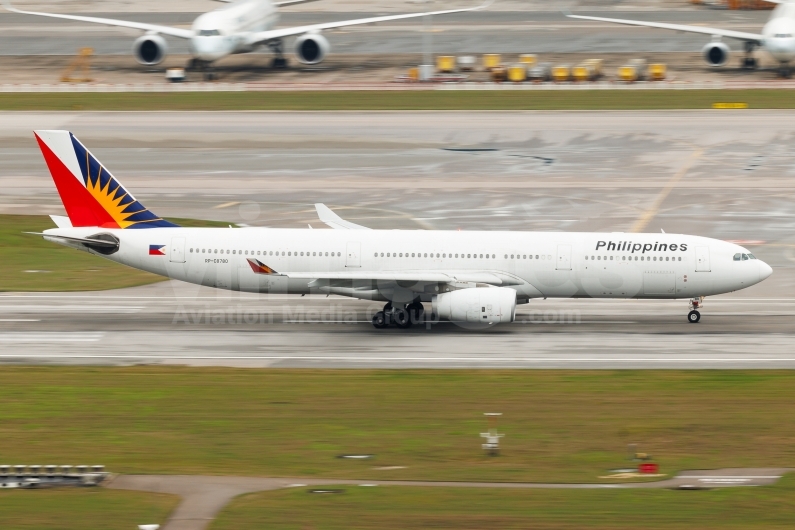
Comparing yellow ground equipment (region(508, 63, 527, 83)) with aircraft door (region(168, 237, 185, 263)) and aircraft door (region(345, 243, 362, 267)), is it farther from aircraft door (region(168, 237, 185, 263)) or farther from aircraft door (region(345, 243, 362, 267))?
aircraft door (region(168, 237, 185, 263))

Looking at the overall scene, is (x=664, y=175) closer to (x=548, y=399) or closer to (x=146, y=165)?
(x=146, y=165)

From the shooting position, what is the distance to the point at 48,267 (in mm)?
54938

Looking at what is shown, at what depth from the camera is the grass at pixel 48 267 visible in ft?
170

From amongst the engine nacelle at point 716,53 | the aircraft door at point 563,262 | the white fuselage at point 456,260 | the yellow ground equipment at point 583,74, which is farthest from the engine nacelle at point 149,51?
the aircraft door at point 563,262

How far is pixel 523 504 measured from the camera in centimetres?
2548

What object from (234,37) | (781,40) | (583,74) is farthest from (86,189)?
(781,40)

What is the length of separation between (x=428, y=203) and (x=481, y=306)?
80.9 feet

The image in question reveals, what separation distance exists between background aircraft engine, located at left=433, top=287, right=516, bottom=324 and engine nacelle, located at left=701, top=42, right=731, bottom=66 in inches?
2644

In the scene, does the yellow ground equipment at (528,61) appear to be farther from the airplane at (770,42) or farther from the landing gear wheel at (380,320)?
the landing gear wheel at (380,320)

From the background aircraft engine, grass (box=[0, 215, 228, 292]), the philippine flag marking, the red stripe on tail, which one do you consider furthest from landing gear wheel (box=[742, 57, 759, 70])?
the red stripe on tail

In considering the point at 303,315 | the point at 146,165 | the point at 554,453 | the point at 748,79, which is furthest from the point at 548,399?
the point at 748,79

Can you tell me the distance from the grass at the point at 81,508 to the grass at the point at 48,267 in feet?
85.9

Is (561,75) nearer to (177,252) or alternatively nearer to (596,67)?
(596,67)

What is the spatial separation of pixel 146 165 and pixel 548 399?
1863 inches
